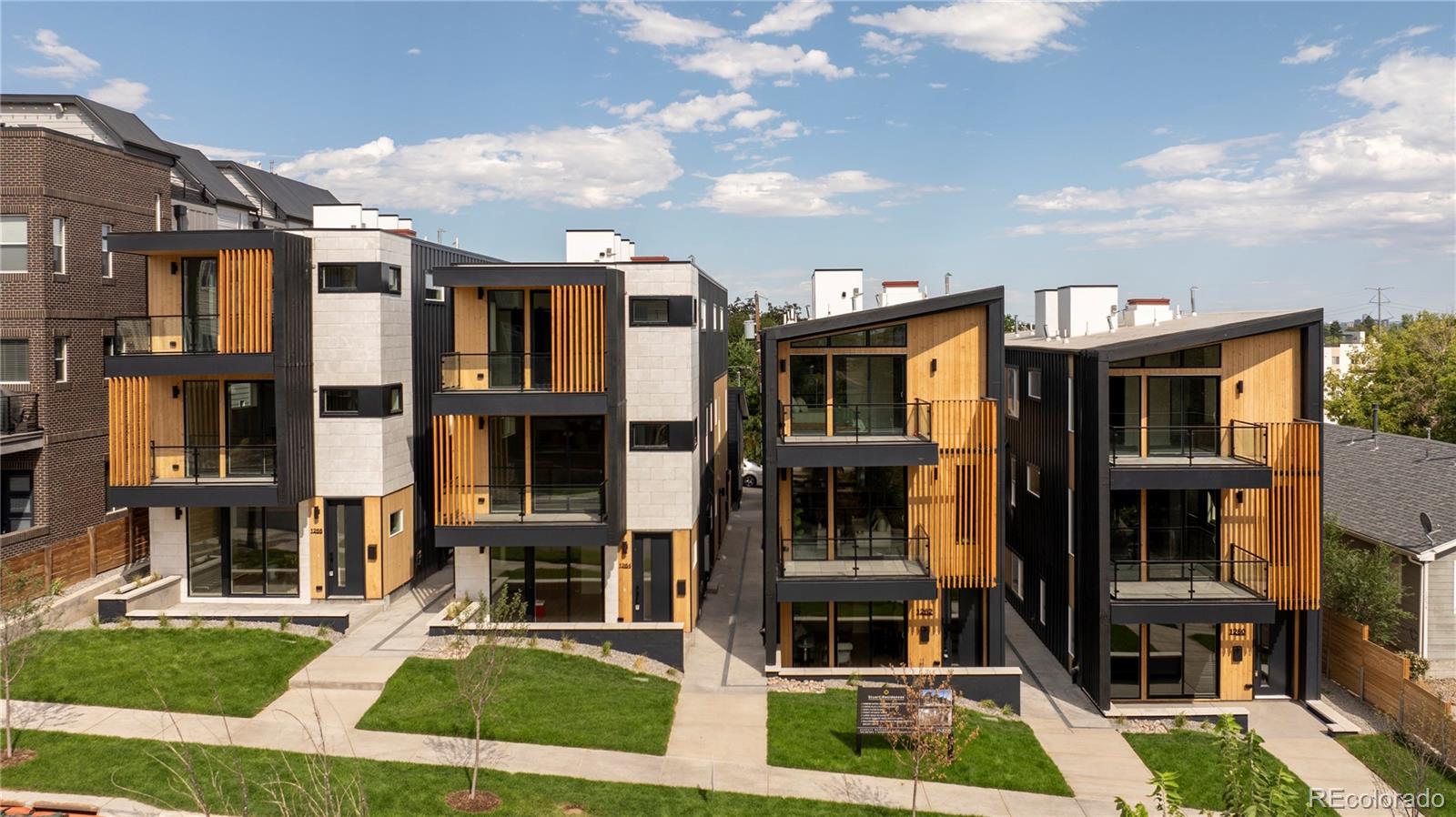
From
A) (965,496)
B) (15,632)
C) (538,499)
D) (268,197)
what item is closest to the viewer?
(15,632)

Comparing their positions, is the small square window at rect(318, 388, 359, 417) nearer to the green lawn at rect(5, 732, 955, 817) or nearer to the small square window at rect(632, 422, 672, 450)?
the small square window at rect(632, 422, 672, 450)

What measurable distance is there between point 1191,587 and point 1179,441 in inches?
121

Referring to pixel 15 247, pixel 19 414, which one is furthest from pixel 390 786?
pixel 15 247

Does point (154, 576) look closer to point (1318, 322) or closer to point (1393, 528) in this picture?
point (1318, 322)

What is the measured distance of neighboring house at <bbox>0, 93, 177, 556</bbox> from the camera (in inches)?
884

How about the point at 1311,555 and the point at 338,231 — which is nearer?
the point at 1311,555

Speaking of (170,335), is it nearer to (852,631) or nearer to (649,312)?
(649,312)

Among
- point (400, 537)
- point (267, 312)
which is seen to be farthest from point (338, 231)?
point (400, 537)

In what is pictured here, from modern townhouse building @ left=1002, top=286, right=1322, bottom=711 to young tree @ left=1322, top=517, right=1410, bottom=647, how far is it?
59.6 inches

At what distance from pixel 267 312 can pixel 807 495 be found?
44.0 ft

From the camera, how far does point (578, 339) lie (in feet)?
68.3

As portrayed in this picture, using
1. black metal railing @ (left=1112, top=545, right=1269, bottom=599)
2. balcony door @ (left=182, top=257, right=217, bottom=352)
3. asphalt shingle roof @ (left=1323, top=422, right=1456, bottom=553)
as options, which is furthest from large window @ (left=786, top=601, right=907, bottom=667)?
balcony door @ (left=182, top=257, right=217, bottom=352)

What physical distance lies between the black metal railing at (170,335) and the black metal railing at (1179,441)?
2100 cm

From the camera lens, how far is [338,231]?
867 inches
